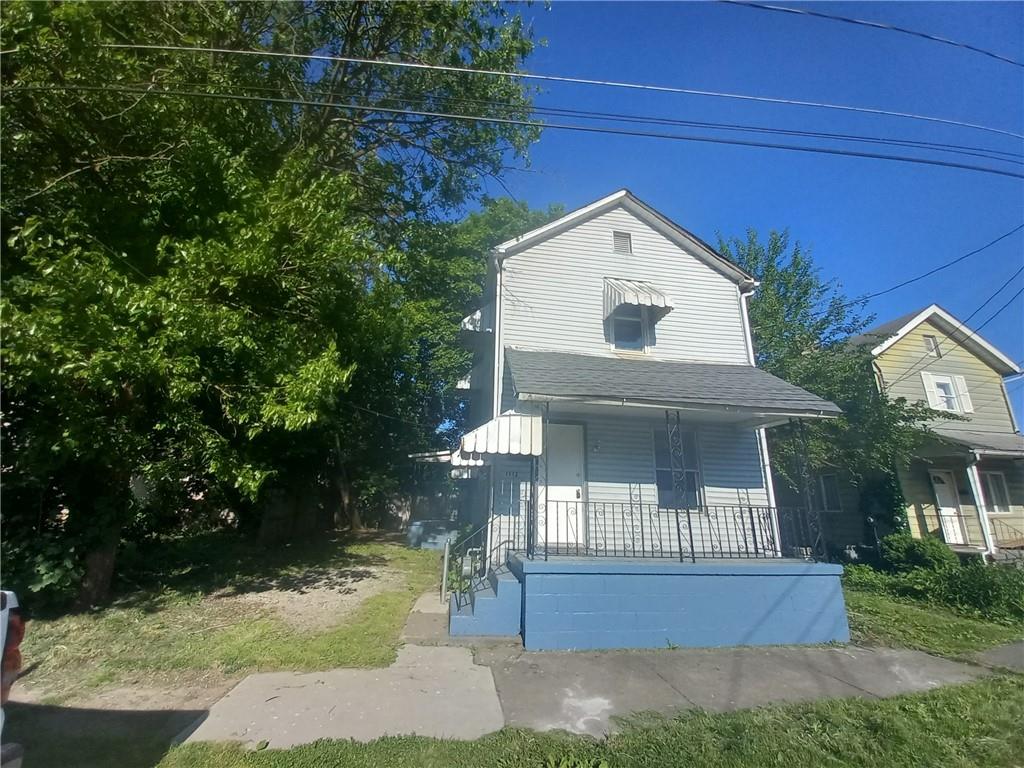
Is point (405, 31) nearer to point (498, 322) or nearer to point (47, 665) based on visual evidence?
point (498, 322)

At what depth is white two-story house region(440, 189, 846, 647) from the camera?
658 centimetres

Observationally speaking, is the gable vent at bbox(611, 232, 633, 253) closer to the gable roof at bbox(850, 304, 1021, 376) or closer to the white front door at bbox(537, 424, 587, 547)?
the white front door at bbox(537, 424, 587, 547)

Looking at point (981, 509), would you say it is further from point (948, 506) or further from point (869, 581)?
point (869, 581)

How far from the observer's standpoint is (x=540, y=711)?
443cm

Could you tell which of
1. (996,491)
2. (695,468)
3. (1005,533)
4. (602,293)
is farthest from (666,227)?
(1005,533)

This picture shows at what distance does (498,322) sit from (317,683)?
7102 mm

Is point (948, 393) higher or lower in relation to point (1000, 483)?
higher

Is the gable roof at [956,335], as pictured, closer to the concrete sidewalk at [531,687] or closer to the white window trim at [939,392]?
the white window trim at [939,392]

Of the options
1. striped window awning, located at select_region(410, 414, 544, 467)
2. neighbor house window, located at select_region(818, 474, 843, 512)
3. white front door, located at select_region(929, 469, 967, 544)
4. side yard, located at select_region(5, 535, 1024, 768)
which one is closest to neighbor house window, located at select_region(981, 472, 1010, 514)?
white front door, located at select_region(929, 469, 967, 544)

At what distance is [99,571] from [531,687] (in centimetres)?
657

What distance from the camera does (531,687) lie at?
16.3 ft

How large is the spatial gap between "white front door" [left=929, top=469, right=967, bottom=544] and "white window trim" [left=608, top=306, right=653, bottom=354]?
11.3m

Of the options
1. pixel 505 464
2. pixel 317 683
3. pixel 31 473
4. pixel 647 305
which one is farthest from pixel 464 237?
pixel 317 683

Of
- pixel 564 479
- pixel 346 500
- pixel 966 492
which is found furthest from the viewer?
pixel 346 500
